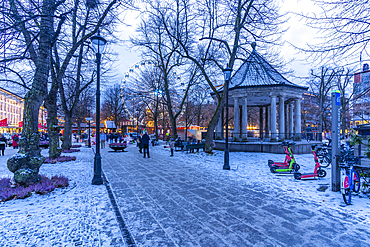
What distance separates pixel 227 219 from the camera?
421cm

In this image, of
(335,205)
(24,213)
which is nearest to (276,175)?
(335,205)

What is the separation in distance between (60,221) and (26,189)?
97.0 inches

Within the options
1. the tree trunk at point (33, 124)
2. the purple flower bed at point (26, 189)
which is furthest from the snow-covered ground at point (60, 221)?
the tree trunk at point (33, 124)

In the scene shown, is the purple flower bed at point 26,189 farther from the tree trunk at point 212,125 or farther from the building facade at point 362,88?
the tree trunk at point 212,125

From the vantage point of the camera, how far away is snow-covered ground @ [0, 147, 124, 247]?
132 inches

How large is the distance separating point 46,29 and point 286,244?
28.1ft

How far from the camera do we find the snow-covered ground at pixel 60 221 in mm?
3344

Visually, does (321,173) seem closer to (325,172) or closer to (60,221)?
(325,172)

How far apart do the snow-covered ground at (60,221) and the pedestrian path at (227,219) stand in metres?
0.43

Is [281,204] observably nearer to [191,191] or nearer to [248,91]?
[191,191]

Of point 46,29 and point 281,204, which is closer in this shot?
point 281,204

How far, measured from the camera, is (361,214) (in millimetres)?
4406

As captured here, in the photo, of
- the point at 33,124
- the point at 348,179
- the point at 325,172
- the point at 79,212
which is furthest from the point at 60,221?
the point at 325,172

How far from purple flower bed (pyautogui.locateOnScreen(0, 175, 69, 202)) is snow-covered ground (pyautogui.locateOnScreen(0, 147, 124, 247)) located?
0.17 m
